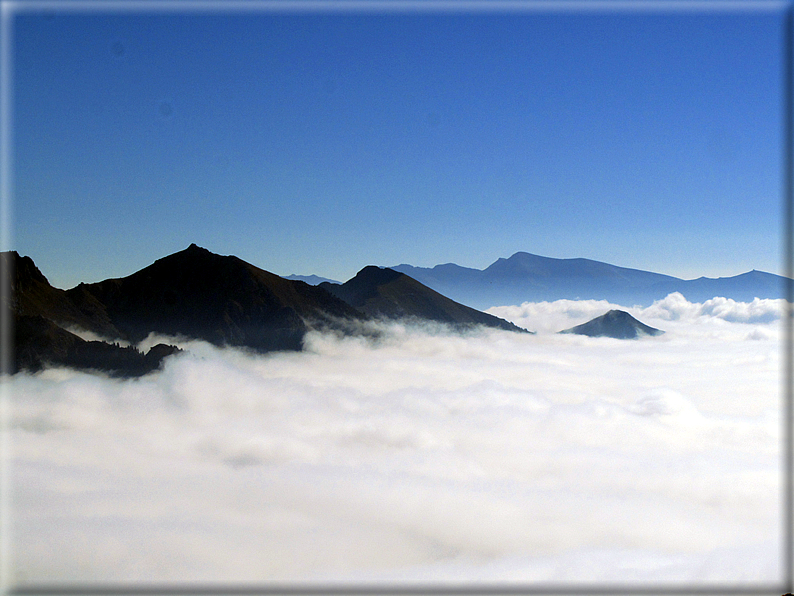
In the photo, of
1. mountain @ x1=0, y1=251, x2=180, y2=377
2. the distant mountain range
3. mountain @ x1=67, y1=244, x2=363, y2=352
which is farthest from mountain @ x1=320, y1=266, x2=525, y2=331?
mountain @ x1=0, y1=251, x2=180, y2=377

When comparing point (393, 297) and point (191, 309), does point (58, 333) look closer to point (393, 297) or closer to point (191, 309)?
point (191, 309)

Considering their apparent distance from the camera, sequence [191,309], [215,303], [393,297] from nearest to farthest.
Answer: [191,309] → [215,303] → [393,297]

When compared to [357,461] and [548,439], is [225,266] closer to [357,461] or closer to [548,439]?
[357,461]

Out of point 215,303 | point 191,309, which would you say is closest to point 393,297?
point 215,303

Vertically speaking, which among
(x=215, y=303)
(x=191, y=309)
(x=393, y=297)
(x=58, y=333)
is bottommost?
(x=58, y=333)

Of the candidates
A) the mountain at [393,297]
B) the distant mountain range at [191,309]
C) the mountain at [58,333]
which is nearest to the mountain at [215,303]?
the distant mountain range at [191,309]

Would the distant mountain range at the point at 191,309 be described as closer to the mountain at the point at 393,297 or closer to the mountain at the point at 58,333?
the mountain at the point at 58,333

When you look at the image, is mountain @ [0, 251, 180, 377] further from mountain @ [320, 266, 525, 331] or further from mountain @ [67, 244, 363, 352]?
mountain @ [320, 266, 525, 331]
